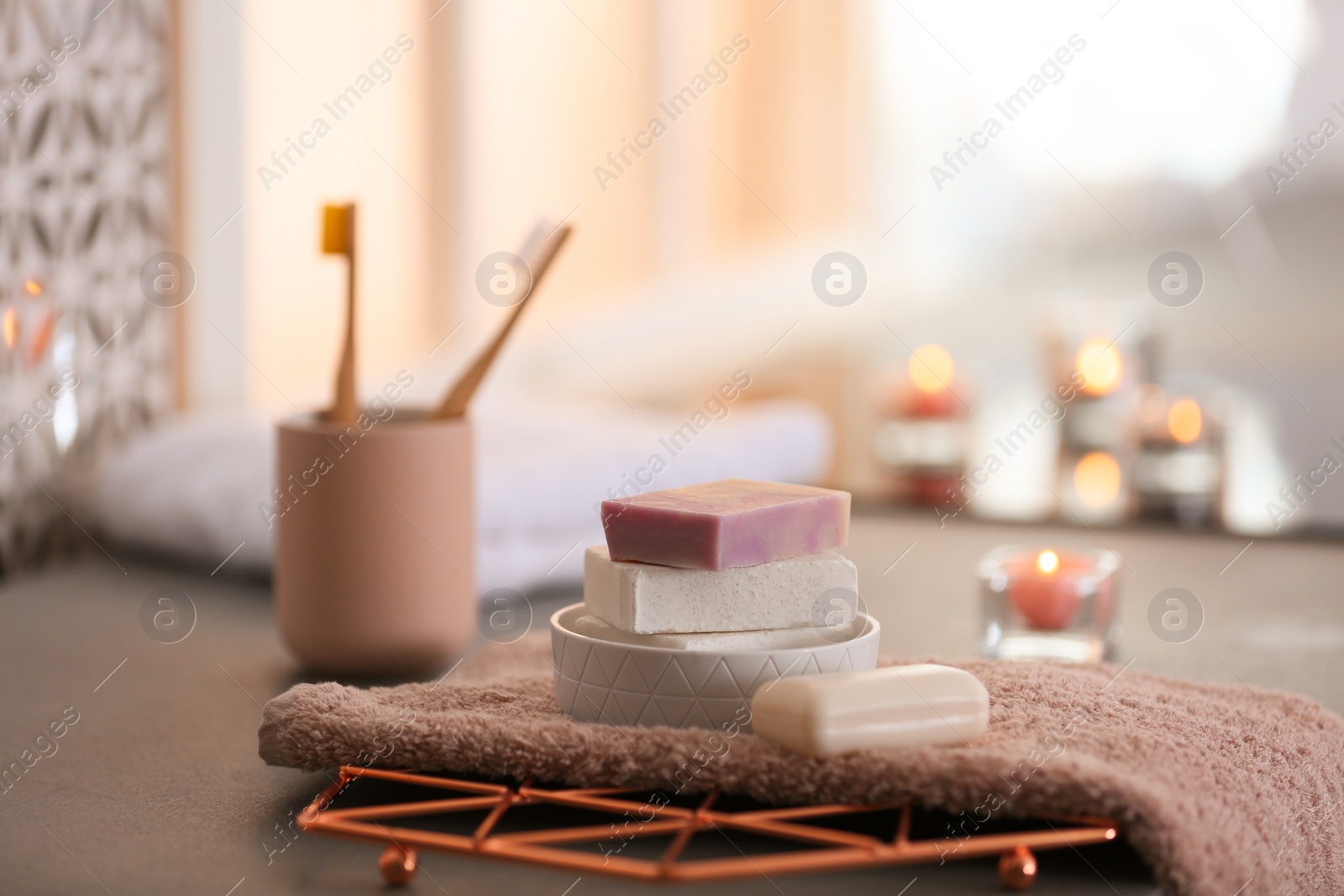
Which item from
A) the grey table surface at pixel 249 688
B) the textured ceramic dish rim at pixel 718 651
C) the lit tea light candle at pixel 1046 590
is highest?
the textured ceramic dish rim at pixel 718 651

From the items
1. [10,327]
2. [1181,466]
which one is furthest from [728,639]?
[1181,466]

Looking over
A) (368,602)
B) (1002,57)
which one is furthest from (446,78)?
(1002,57)

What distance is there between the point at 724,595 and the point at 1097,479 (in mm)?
1149

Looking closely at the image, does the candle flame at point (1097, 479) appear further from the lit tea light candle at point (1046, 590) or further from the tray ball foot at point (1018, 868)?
the tray ball foot at point (1018, 868)

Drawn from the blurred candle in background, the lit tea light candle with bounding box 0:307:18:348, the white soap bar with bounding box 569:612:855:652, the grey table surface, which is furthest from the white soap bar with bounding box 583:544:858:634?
the blurred candle in background

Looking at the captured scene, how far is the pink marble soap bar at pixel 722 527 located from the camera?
1.72 ft

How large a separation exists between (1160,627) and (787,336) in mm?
1652

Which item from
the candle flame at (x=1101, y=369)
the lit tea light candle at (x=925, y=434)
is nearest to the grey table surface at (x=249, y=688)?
the lit tea light candle at (x=925, y=434)

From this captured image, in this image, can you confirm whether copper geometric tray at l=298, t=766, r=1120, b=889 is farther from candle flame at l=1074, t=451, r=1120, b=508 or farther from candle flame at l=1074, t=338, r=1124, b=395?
candle flame at l=1074, t=338, r=1124, b=395

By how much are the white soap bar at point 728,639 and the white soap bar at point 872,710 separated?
0.11 feet

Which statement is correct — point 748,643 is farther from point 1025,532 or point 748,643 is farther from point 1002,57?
point 1002,57

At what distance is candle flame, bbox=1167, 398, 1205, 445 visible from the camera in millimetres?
1344

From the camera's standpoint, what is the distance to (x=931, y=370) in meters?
1.65

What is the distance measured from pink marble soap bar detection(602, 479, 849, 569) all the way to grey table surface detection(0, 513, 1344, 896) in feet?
0.42
